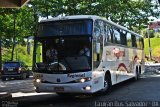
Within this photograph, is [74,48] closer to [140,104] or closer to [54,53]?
[54,53]

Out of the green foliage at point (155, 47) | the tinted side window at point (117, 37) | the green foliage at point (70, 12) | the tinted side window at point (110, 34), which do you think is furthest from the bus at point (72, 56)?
the green foliage at point (155, 47)

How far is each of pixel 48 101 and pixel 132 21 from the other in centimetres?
3018

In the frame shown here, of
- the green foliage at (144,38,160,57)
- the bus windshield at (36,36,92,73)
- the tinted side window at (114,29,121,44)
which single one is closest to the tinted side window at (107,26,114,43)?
the tinted side window at (114,29,121,44)

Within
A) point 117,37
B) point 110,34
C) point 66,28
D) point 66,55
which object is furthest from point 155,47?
point 66,55

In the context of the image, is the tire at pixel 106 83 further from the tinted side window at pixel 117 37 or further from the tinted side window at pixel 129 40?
the tinted side window at pixel 129 40

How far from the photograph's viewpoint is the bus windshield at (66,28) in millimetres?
15227

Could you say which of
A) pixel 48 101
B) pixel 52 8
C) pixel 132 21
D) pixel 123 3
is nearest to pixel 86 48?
pixel 48 101

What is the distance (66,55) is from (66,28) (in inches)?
45.6

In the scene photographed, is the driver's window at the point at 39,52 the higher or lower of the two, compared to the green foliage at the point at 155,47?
lower

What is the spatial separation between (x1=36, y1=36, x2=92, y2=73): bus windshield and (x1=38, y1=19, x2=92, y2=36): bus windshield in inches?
8.4

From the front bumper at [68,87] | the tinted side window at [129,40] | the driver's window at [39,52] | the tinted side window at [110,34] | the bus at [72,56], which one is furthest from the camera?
the tinted side window at [129,40]

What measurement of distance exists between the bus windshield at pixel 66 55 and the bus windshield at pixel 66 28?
214 millimetres

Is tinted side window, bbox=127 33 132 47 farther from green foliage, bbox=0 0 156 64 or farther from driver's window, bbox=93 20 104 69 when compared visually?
green foliage, bbox=0 0 156 64

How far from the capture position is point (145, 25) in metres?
45.4
